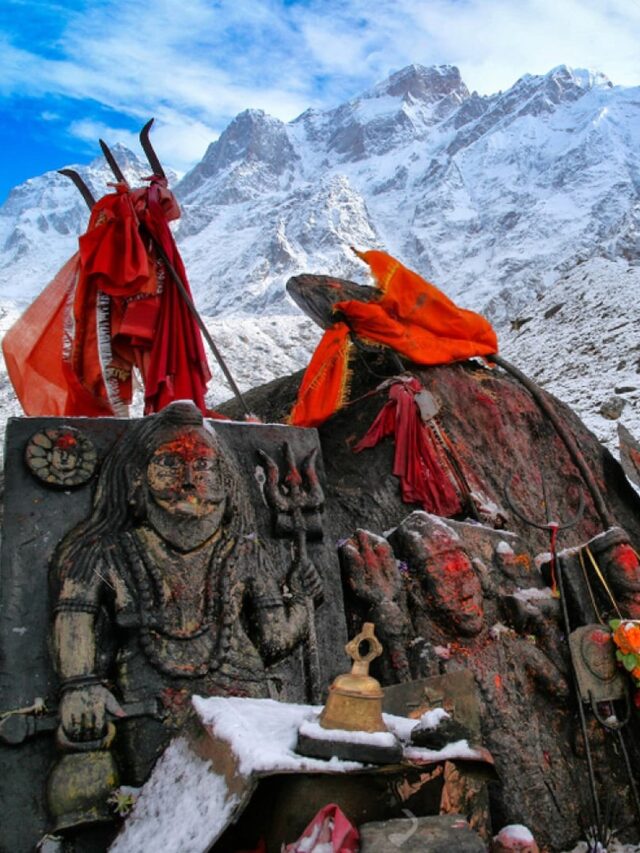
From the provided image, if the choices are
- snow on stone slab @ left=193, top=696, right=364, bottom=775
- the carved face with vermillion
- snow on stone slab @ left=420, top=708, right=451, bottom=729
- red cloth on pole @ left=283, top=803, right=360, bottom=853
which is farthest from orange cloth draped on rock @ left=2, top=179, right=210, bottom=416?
red cloth on pole @ left=283, top=803, right=360, bottom=853

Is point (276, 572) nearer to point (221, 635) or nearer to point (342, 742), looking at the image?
point (221, 635)

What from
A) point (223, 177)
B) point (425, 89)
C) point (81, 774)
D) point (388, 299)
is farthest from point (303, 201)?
point (81, 774)

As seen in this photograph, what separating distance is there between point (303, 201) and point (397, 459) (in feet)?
277

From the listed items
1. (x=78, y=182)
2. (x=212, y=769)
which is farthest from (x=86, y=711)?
(x=78, y=182)

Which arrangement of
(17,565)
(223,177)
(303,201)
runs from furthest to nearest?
(223,177) → (303,201) → (17,565)

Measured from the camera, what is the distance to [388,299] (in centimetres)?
888

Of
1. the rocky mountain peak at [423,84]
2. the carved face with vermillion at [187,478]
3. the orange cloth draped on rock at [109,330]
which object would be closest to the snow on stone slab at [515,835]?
the carved face with vermillion at [187,478]

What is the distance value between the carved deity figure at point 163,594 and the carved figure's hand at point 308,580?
0.20ft

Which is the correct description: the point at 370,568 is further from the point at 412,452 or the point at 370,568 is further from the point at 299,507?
the point at 412,452

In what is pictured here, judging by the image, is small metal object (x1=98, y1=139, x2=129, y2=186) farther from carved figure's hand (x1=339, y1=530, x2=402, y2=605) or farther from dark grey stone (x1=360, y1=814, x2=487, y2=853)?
dark grey stone (x1=360, y1=814, x2=487, y2=853)

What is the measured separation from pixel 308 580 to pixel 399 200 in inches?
3561

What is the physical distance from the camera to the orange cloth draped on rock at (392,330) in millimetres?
8614

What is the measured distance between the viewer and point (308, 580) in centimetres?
479

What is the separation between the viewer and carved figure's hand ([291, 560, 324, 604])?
4.75 m
